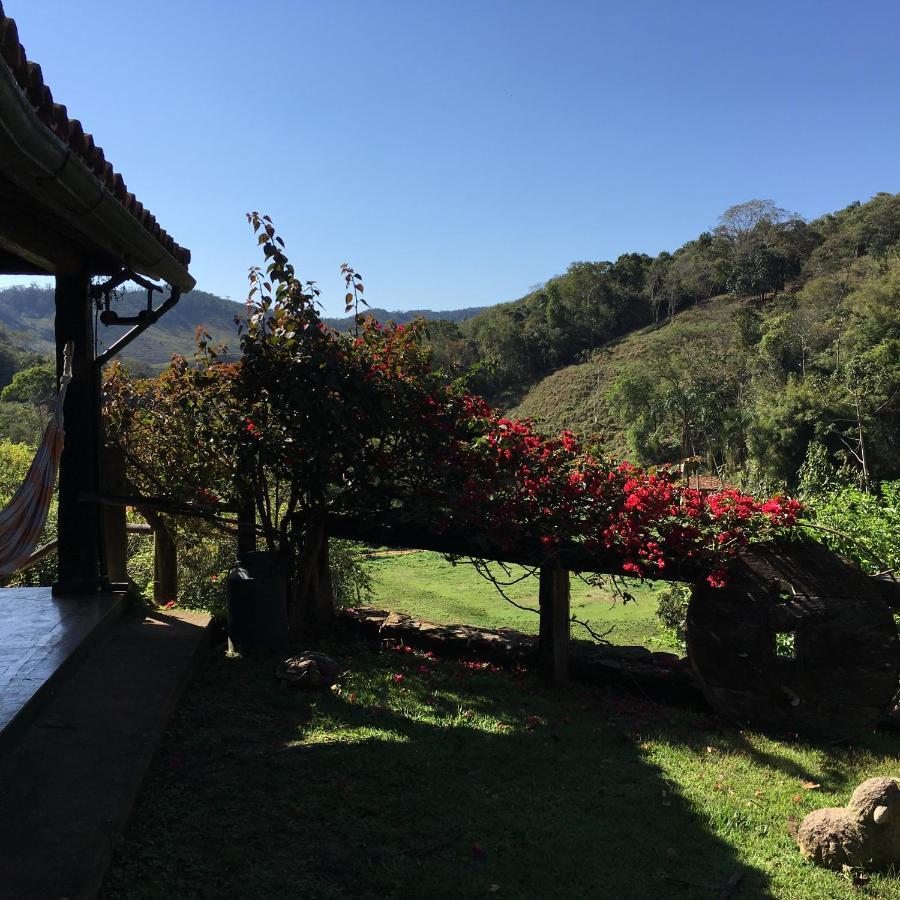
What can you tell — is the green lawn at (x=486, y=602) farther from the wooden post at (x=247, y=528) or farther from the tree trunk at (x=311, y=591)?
the wooden post at (x=247, y=528)

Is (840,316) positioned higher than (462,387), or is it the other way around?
(840,316)

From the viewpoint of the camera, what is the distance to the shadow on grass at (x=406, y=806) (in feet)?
9.44

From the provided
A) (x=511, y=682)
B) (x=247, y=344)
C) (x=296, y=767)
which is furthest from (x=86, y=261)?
(x=511, y=682)

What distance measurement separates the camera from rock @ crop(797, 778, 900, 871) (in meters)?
3.10

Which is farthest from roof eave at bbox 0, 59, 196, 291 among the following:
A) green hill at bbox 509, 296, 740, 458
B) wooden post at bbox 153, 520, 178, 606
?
green hill at bbox 509, 296, 740, 458

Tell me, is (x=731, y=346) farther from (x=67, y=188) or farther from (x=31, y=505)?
(x=67, y=188)

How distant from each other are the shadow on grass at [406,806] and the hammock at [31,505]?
46.8 inches

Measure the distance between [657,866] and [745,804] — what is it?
0.82 meters

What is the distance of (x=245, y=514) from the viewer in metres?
6.15

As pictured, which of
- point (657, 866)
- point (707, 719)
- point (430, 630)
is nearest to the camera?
point (657, 866)

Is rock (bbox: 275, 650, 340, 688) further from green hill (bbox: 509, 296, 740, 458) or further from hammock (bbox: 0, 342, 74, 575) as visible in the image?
green hill (bbox: 509, 296, 740, 458)

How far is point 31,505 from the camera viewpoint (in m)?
4.23

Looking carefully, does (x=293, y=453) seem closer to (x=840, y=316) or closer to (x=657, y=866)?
(x=657, y=866)

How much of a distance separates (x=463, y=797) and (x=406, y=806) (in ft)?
0.90
